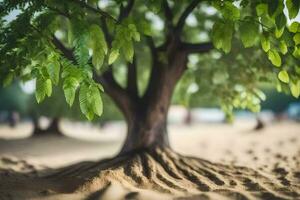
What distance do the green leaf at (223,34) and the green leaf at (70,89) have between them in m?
1.37

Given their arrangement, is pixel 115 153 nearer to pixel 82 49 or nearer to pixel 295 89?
pixel 295 89

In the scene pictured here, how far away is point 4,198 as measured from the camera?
438cm

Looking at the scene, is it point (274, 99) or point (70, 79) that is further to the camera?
point (274, 99)

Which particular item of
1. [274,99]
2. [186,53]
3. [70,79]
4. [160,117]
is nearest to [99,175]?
[70,79]

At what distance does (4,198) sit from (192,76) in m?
5.65

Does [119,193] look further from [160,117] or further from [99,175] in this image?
[160,117]

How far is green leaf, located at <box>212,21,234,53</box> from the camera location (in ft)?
12.4

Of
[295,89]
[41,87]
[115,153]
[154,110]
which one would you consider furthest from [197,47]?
[115,153]

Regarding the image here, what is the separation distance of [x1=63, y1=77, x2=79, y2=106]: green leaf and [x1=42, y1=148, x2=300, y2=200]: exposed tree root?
1.42 meters

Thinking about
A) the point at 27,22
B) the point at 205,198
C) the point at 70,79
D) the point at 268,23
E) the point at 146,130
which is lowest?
the point at 205,198

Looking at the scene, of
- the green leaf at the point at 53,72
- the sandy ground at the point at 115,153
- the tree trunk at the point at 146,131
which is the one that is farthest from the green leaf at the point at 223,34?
the tree trunk at the point at 146,131

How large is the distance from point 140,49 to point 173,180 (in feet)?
12.7

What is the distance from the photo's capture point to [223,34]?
149 inches

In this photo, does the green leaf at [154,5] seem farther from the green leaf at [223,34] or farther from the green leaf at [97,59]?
the green leaf at [97,59]
